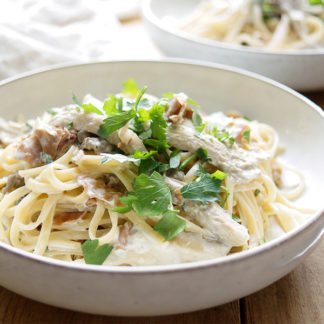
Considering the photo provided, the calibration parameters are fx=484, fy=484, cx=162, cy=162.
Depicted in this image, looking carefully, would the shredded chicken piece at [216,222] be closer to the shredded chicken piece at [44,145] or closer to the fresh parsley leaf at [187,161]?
the fresh parsley leaf at [187,161]

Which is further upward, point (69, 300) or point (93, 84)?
point (69, 300)

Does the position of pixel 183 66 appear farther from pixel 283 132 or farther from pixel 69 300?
pixel 69 300

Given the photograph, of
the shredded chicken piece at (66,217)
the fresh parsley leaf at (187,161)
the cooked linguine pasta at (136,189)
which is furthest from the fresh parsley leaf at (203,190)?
the shredded chicken piece at (66,217)

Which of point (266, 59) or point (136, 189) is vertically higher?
point (136, 189)

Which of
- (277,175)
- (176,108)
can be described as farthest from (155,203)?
(277,175)

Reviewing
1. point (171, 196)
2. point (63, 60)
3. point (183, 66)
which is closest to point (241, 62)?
point (183, 66)

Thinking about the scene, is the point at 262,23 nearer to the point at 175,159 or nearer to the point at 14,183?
the point at 175,159
